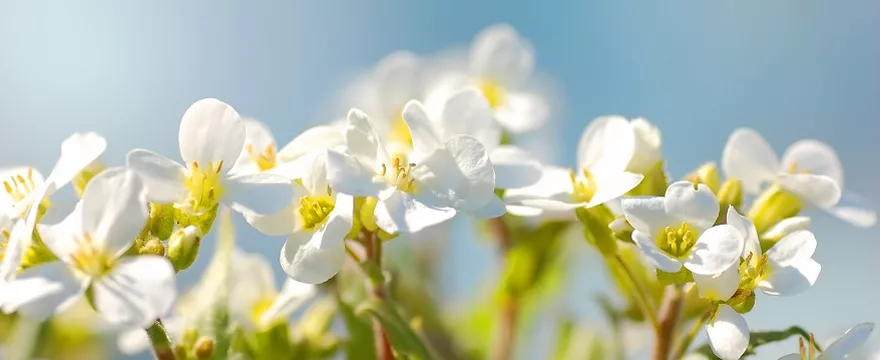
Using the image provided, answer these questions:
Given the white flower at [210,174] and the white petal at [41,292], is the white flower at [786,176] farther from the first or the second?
the white petal at [41,292]

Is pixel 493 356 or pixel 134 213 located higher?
pixel 134 213

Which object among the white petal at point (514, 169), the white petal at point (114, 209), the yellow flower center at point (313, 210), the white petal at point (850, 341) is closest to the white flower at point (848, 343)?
the white petal at point (850, 341)

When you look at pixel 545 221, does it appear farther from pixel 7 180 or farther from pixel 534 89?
pixel 7 180

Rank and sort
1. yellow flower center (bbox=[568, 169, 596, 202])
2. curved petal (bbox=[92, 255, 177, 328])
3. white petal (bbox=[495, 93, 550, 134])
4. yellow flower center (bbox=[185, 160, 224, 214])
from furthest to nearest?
1. white petal (bbox=[495, 93, 550, 134])
2. yellow flower center (bbox=[568, 169, 596, 202])
3. yellow flower center (bbox=[185, 160, 224, 214])
4. curved petal (bbox=[92, 255, 177, 328])

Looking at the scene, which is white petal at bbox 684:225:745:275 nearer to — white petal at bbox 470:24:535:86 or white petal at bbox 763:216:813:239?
white petal at bbox 763:216:813:239

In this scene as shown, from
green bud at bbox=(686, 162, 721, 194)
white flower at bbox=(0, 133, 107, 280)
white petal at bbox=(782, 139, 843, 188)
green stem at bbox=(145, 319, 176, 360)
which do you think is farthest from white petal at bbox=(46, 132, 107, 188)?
white petal at bbox=(782, 139, 843, 188)

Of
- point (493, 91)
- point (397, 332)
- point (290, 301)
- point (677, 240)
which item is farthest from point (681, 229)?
point (493, 91)

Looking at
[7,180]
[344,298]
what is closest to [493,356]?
[344,298]
